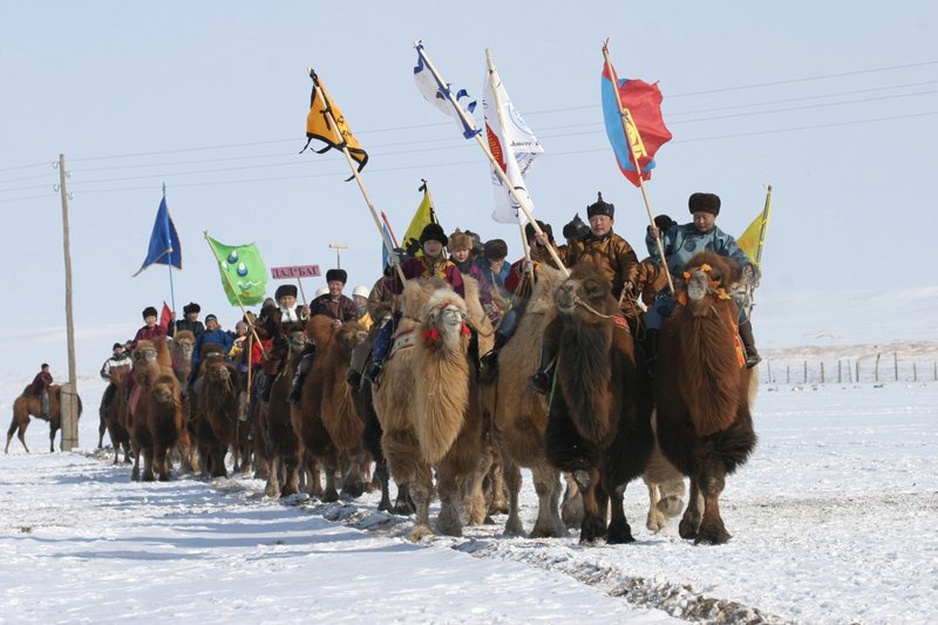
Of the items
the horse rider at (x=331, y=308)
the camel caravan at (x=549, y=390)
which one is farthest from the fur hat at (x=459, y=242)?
the horse rider at (x=331, y=308)

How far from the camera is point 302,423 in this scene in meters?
16.6

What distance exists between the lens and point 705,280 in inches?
425

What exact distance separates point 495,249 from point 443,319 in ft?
13.9

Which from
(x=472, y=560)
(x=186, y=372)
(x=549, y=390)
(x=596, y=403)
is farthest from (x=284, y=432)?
(x=472, y=560)

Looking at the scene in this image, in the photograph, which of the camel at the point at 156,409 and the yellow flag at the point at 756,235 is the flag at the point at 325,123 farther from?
the camel at the point at 156,409

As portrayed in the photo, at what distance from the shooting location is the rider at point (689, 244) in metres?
11.9

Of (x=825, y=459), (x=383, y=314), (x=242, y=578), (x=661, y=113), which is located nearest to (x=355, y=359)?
(x=383, y=314)

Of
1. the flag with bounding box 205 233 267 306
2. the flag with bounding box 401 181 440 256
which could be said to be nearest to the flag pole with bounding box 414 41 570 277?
the flag with bounding box 401 181 440 256

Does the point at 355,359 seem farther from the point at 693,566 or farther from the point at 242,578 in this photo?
the point at 693,566

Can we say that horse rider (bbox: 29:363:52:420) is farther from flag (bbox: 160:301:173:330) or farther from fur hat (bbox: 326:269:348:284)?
fur hat (bbox: 326:269:348:284)

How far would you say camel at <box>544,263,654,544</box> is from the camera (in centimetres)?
1109

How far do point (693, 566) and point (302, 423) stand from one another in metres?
7.90

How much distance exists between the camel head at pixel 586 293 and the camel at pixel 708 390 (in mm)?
504

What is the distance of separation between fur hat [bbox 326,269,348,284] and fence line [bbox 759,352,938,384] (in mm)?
43692
